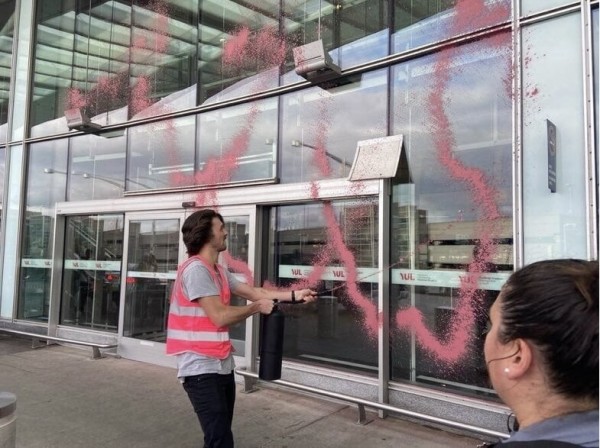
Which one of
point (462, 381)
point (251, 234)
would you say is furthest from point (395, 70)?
point (462, 381)

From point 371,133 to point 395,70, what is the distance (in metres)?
0.69

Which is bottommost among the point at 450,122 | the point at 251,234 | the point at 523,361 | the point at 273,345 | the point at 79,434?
the point at 79,434

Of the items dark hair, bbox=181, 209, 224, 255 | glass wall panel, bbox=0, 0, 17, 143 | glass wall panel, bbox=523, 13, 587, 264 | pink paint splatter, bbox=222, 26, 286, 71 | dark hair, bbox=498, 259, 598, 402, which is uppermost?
glass wall panel, bbox=0, 0, 17, 143

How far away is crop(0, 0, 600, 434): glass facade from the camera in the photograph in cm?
429

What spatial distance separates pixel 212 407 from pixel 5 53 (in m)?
10.3

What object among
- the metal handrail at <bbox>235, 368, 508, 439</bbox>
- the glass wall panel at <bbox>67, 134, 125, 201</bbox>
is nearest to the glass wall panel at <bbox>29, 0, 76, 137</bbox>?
the glass wall panel at <bbox>67, 134, 125, 201</bbox>

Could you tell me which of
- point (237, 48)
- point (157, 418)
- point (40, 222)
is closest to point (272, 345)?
point (157, 418)

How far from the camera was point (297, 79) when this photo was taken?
19.4 ft

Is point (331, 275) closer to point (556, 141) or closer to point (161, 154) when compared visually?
point (556, 141)

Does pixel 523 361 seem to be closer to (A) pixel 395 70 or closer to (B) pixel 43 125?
(A) pixel 395 70

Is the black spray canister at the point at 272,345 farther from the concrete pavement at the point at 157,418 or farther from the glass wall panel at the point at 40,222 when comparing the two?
the glass wall panel at the point at 40,222

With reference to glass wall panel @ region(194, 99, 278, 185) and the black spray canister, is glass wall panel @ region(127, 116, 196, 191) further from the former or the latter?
the black spray canister

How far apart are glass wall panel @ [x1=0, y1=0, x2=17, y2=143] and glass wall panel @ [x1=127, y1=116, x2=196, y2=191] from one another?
3944mm

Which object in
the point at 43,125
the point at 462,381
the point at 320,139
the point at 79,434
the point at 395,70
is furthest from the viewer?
the point at 43,125
